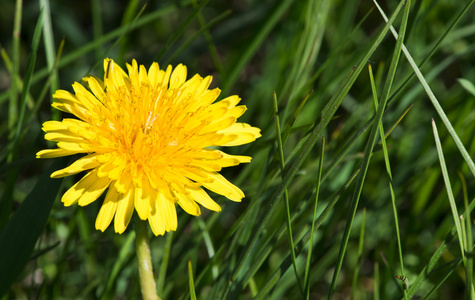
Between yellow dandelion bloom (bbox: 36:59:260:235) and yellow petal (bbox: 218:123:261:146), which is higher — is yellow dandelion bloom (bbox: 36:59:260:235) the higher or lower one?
the lower one

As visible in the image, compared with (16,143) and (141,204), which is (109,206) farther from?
(16,143)

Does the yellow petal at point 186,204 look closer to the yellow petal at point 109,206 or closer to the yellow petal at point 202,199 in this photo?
the yellow petal at point 202,199

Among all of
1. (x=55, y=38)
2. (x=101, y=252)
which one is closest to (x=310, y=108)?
(x=101, y=252)

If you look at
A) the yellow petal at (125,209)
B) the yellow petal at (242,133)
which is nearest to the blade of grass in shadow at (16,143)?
the yellow petal at (125,209)

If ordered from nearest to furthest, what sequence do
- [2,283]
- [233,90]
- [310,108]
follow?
[2,283]
[310,108]
[233,90]

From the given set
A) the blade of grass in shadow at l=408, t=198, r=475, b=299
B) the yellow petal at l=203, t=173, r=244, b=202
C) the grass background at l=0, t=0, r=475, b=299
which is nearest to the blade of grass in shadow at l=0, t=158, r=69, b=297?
the grass background at l=0, t=0, r=475, b=299

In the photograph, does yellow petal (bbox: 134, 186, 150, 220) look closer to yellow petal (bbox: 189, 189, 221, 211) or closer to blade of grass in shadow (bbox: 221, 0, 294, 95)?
yellow petal (bbox: 189, 189, 221, 211)

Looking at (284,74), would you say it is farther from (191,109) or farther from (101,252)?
(101,252)
